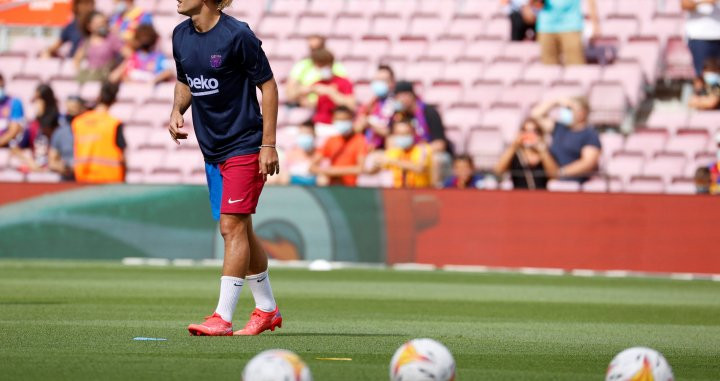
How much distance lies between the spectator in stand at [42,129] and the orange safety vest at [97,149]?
A: 1.29 m

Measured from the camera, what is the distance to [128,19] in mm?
25109

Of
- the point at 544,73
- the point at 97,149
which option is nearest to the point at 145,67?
the point at 97,149

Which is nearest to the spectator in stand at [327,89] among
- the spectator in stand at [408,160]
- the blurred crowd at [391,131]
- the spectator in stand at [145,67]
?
the blurred crowd at [391,131]

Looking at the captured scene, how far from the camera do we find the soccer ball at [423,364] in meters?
6.35

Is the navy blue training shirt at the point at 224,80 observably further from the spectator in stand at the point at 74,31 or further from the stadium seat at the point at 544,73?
the spectator in stand at the point at 74,31

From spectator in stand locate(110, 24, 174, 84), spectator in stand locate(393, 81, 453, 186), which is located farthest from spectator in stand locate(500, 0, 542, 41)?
spectator in stand locate(110, 24, 174, 84)

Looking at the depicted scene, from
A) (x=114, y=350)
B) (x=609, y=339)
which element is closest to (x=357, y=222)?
(x=609, y=339)

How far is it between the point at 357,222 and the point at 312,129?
152cm

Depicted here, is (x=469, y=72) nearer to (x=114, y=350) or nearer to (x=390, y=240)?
(x=390, y=240)

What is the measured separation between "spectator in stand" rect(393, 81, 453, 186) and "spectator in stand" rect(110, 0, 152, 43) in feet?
20.8

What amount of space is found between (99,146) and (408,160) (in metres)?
4.08

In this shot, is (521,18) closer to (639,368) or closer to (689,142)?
(689,142)

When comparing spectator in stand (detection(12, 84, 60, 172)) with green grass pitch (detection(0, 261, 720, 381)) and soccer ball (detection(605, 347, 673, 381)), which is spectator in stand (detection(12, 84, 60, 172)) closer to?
green grass pitch (detection(0, 261, 720, 381))

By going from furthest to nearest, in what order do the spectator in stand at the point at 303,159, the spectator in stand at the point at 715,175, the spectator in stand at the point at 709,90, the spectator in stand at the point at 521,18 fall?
1. the spectator in stand at the point at 521,18
2. the spectator in stand at the point at 709,90
3. the spectator in stand at the point at 303,159
4. the spectator in stand at the point at 715,175
